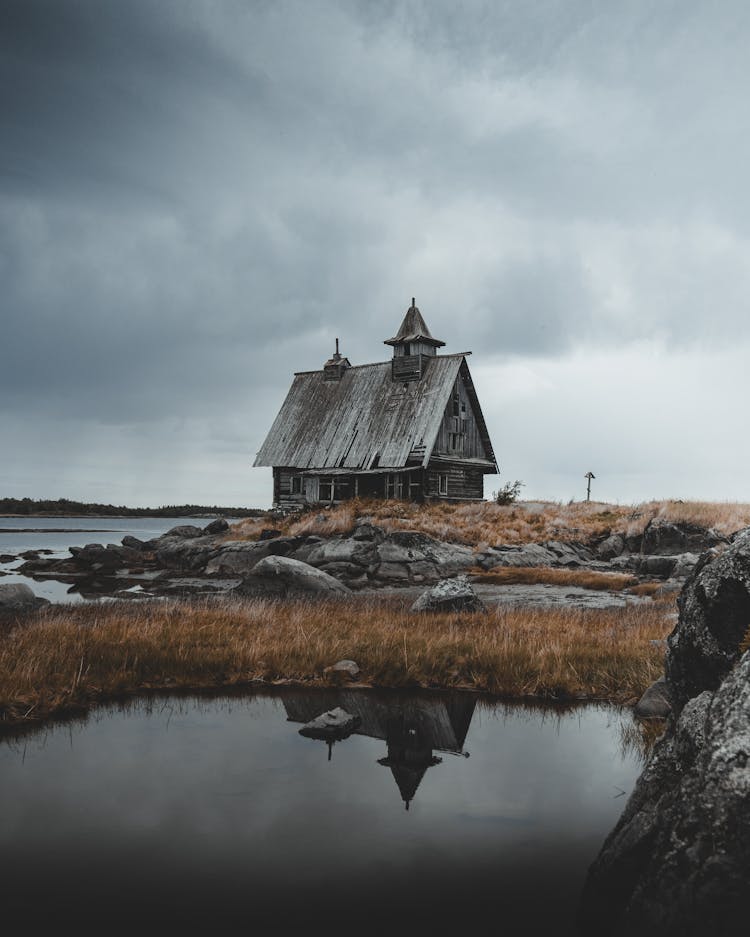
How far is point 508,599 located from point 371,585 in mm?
6444

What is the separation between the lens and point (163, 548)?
1550 inches

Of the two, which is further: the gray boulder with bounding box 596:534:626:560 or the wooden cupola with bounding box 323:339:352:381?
the wooden cupola with bounding box 323:339:352:381

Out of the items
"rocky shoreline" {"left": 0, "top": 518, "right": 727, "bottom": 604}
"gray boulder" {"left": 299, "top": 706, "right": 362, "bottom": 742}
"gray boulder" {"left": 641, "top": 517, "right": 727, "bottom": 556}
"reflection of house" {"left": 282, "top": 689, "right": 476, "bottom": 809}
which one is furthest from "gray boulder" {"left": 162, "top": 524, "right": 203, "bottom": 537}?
"gray boulder" {"left": 299, "top": 706, "right": 362, "bottom": 742}

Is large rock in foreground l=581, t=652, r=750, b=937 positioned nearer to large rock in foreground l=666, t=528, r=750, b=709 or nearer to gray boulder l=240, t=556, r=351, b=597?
large rock in foreground l=666, t=528, r=750, b=709

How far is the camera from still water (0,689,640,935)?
504 cm

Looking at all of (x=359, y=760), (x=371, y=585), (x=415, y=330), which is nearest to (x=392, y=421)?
(x=415, y=330)

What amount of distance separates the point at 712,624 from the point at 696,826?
199cm

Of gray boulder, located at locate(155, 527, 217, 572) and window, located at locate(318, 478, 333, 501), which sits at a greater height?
window, located at locate(318, 478, 333, 501)

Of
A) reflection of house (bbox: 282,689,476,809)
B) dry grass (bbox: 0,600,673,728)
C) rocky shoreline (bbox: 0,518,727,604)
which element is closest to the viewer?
reflection of house (bbox: 282,689,476,809)

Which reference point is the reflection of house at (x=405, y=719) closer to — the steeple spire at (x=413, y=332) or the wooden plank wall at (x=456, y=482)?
the wooden plank wall at (x=456, y=482)

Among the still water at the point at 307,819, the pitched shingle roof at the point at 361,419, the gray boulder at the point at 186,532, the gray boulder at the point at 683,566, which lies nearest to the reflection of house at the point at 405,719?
the still water at the point at 307,819

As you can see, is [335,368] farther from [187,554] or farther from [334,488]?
[187,554]

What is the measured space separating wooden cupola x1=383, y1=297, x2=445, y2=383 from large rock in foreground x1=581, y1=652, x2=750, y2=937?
140ft

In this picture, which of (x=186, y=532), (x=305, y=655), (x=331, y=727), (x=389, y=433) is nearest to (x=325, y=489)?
(x=389, y=433)
